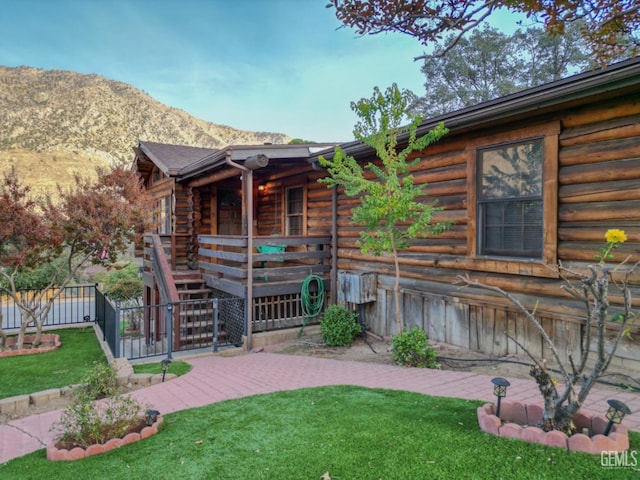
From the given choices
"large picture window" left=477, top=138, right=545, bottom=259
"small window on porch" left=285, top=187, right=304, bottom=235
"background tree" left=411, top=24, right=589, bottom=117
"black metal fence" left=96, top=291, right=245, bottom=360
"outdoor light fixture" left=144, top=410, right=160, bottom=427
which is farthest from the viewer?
"background tree" left=411, top=24, right=589, bottom=117

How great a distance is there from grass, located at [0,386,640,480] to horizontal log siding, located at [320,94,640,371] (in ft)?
3.69

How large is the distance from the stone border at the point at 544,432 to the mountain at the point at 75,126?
136 feet

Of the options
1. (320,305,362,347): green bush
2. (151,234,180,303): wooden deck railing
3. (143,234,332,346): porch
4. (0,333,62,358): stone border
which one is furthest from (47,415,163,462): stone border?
(0,333,62,358): stone border

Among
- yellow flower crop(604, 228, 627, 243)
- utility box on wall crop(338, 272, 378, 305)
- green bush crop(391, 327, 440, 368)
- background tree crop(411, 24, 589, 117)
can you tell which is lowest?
green bush crop(391, 327, 440, 368)

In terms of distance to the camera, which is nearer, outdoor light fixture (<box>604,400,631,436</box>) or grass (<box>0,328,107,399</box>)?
outdoor light fixture (<box>604,400,631,436</box>)

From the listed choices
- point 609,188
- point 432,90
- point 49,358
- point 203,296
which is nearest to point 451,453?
point 609,188

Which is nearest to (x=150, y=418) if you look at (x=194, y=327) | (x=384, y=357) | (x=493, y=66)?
(x=384, y=357)

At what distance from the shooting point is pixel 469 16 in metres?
4.62

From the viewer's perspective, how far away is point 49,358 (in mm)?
8344

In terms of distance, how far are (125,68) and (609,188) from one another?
73.7m

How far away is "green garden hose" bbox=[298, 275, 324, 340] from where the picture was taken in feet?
29.9

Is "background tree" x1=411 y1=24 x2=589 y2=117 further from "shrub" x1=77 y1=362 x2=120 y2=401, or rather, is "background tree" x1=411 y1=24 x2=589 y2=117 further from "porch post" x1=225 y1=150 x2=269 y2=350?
"shrub" x1=77 y1=362 x2=120 y2=401

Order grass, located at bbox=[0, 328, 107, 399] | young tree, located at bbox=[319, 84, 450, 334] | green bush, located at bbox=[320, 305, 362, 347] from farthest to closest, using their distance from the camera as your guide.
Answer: green bush, located at bbox=[320, 305, 362, 347], grass, located at bbox=[0, 328, 107, 399], young tree, located at bbox=[319, 84, 450, 334]

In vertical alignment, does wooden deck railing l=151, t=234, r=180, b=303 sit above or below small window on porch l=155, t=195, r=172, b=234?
below
